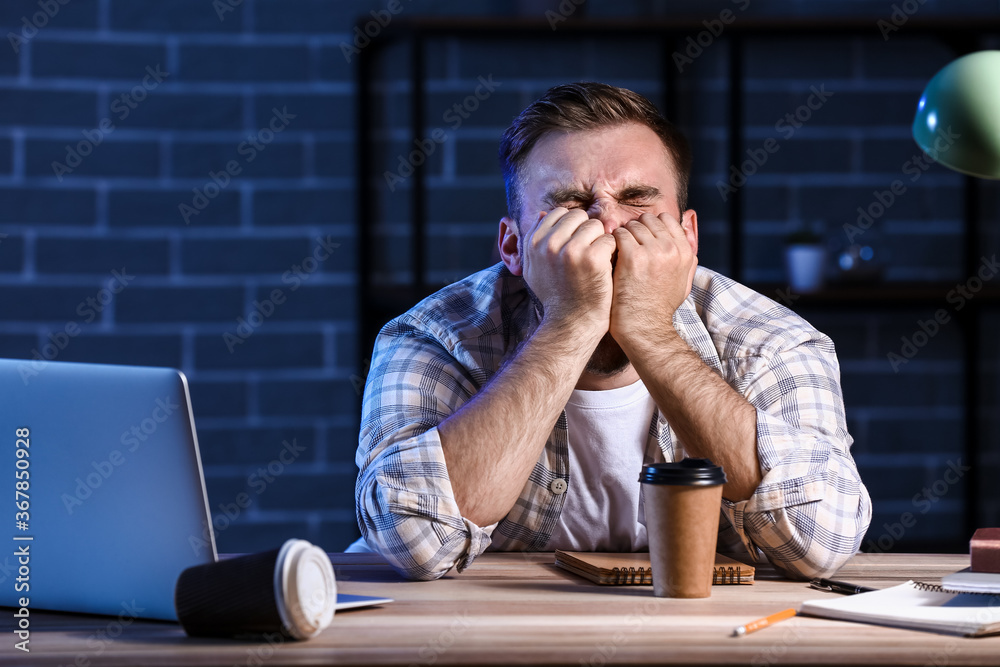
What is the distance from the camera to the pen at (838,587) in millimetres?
1156

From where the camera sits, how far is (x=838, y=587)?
117 centimetres

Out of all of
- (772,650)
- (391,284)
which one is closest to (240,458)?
(391,284)

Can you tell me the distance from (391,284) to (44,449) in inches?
74.6

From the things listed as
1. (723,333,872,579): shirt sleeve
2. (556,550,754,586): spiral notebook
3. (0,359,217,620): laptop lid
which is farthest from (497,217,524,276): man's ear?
(0,359,217,620): laptop lid

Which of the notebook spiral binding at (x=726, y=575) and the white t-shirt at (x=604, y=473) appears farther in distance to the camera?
the white t-shirt at (x=604, y=473)

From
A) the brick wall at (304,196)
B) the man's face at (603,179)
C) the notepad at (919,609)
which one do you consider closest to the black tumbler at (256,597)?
the notepad at (919,609)

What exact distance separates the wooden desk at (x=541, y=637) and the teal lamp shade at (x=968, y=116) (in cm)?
53

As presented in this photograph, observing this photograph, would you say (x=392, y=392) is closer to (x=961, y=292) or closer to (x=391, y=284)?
(x=391, y=284)

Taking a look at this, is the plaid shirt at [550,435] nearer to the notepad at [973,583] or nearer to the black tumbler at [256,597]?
the notepad at [973,583]

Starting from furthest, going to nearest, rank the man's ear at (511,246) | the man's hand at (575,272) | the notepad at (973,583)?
1. the man's ear at (511,246)
2. the man's hand at (575,272)
3. the notepad at (973,583)

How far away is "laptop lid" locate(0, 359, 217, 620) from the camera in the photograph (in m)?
0.96

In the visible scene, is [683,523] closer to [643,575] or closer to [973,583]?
[643,575]

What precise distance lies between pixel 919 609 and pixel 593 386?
723 mm

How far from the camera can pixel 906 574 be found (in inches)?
49.4
